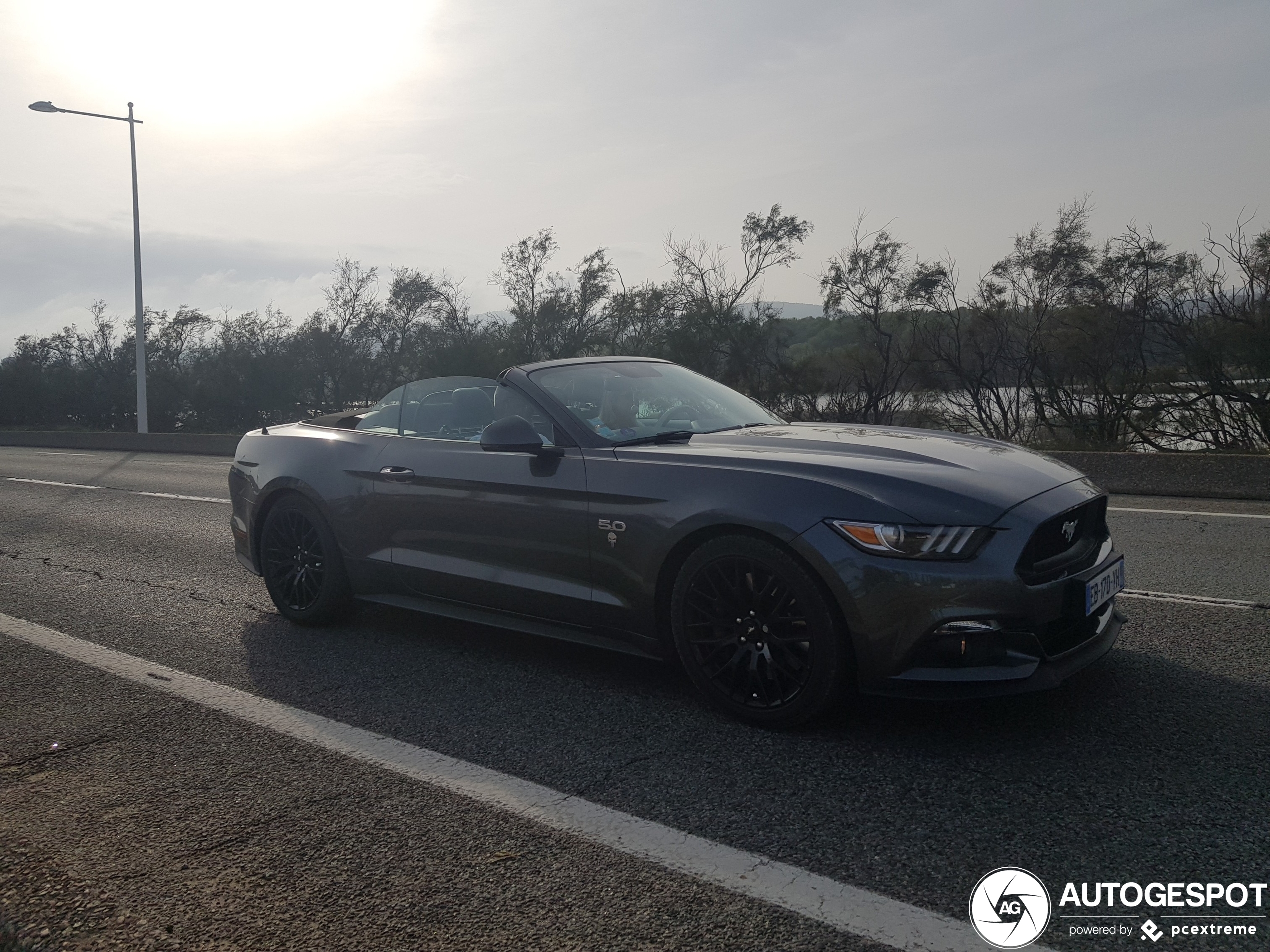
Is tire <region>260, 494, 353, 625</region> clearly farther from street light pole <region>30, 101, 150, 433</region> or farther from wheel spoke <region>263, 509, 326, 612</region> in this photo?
street light pole <region>30, 101, 150, 433</region>

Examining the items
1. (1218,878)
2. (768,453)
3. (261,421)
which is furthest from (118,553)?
(261,421)

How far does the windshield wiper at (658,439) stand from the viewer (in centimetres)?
432

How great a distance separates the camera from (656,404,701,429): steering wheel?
186 inches

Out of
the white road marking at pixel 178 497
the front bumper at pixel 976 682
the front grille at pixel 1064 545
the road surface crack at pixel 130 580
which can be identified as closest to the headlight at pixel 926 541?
the front grille at pixel 1064 545

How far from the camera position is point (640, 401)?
4773 mm

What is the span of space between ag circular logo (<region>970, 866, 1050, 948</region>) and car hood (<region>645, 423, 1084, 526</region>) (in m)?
1.19

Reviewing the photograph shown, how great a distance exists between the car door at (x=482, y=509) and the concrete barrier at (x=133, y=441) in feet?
58.3

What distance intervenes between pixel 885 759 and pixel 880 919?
1.01 metres

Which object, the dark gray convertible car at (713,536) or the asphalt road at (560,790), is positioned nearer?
the asphalt road at (560,790)

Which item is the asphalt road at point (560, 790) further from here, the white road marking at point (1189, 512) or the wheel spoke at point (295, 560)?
the white road marking at point (1189, 512)

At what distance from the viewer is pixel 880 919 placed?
243 cm

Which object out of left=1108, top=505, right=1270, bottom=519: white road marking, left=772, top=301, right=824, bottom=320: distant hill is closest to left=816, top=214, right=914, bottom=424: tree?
left=772, top=301, right=824, bottom=320: distant hill

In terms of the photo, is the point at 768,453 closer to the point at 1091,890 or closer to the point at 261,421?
the point at 1091,890

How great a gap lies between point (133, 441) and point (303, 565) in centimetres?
2312
